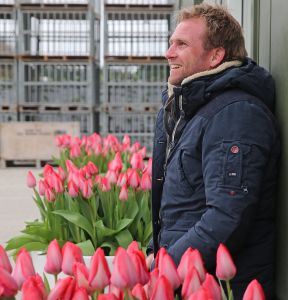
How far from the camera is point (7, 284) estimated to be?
46.7 inches

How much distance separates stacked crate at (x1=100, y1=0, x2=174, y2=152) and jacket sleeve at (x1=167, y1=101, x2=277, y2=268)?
434 inches

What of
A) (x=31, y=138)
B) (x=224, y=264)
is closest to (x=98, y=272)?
(x=224, y=264)

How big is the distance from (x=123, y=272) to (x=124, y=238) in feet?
6.59

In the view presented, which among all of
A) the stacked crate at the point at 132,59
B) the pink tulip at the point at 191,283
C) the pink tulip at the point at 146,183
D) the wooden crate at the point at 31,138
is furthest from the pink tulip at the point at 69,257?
the wooden crate at the point at 31,138

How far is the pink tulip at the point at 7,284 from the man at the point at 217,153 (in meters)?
0.79

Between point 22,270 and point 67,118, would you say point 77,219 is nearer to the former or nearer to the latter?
point 22,270

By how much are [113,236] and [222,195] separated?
1.50 m

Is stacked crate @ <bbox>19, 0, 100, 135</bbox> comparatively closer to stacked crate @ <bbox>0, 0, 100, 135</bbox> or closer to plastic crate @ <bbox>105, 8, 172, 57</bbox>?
stacked crate @ <bbox>0, 0, 100, 135</bbox>

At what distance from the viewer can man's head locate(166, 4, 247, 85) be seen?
2123mm

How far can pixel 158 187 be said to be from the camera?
229cm

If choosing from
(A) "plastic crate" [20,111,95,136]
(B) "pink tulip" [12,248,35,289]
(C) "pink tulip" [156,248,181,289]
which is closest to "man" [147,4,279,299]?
(C) "pink tulip" [156,248,181,289]

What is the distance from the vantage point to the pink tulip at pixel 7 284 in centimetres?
118

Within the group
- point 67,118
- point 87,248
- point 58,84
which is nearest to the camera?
point 87,248

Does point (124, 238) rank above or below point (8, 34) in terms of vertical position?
below
